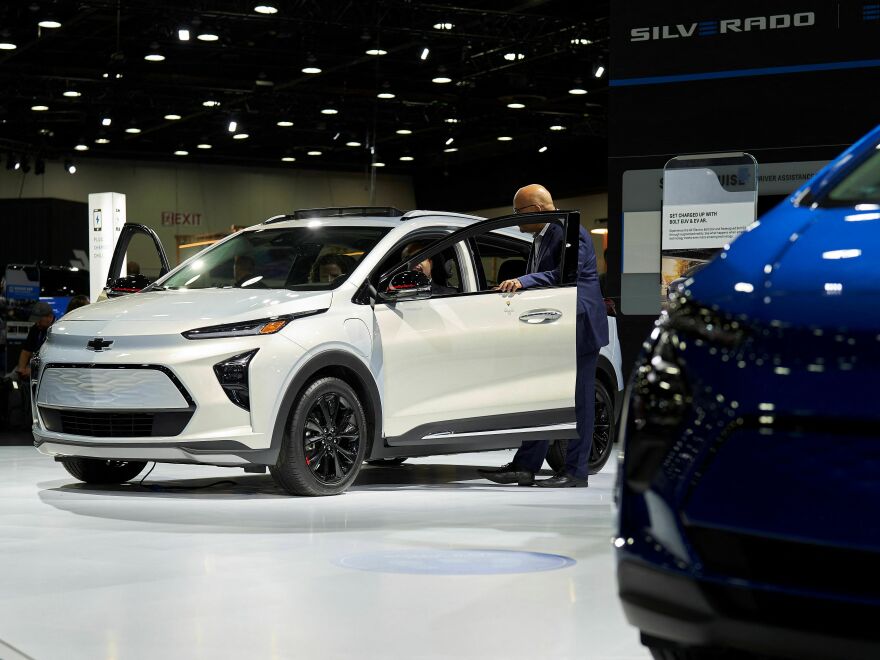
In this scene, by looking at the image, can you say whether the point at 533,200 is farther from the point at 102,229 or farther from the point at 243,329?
the point at 102,229

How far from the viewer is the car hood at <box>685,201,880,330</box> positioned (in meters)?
2.12

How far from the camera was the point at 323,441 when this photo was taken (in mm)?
7426

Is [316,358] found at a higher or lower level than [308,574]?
higher

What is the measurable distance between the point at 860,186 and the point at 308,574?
3.00 meters

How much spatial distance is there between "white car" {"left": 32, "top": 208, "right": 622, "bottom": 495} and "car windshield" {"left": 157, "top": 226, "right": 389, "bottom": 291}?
0.04 ft

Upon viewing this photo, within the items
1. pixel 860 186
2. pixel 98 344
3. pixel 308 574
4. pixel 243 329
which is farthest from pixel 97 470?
pixel 860 186

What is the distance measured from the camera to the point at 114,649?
380 centimetres

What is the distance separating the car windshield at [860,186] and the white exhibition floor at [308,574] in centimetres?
161

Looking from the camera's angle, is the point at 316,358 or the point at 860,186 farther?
the point at 316,358

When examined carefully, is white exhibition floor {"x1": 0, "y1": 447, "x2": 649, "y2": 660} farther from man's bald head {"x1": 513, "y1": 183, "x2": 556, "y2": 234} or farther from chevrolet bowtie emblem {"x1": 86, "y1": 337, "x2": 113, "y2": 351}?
man's bald head {"x1": 513, "y1": 183, "x2": 556, "y2": 234}

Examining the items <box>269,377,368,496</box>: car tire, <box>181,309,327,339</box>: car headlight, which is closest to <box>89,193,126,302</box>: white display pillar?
<box>269,377,368,496</box>: car tire

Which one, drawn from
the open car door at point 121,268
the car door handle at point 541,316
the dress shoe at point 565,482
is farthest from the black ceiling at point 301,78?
the dress shoe at point 565,482

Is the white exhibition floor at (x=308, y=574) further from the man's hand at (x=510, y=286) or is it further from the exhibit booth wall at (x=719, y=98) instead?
the exhibit booth wall at (x=719, y=98)

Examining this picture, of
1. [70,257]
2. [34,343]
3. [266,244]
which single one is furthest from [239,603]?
[70,257]
